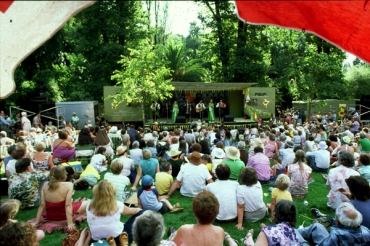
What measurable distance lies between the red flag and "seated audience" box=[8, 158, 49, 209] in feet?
15.4

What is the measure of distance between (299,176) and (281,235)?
370cm

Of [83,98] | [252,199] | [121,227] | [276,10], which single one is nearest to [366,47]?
[276,10]

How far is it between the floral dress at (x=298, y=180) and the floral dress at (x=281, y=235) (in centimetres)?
353

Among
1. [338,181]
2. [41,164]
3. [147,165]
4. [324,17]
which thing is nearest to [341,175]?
[338,181]

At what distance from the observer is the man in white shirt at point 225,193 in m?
5.05

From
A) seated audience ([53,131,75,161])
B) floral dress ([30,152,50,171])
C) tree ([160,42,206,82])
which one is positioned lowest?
floral dress ([30,152,50,171])

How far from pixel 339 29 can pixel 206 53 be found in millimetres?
29904

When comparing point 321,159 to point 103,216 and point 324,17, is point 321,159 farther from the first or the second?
point 324,17

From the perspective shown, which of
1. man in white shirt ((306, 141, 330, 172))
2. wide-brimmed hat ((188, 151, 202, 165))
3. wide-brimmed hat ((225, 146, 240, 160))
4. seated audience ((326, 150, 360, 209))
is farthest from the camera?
man in white shirt ((306, 141, 330, 172))

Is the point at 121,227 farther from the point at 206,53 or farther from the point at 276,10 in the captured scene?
the point at 206,53

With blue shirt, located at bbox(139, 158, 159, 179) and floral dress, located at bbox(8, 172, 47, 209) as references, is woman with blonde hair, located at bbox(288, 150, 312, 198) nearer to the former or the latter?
blue shirt, located at bbox(139, 158, 159, 179)

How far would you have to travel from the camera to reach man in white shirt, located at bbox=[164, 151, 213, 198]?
6348 mm

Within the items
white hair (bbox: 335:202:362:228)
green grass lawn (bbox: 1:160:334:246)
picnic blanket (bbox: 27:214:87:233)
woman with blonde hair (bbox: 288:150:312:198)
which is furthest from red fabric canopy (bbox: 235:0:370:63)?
woman with blonde hair (bbox: 288:150:312:198)

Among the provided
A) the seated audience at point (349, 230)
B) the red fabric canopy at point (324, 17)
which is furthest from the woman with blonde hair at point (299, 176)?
the red fabric canopy at point (324, 17)
